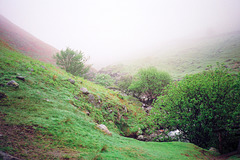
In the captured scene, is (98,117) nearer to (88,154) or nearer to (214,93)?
(88,154)

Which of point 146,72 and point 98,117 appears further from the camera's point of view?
point 146,72

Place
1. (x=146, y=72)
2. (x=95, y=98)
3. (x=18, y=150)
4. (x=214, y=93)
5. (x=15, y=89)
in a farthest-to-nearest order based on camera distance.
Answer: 1. (x=146, y=72)
2. (x=95, y=98)
3. (x=214, y=93)
4. (x=15, y=89)
5. (x=18, y=150)

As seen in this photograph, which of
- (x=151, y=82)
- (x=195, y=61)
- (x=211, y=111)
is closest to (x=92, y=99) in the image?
(x=211, y=111)

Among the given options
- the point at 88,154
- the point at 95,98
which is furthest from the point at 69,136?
the point at 95,98

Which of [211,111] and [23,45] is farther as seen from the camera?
[23,45]

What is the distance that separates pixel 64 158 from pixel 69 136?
181 centimetres

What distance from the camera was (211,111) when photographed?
1280 cm

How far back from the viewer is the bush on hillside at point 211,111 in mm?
12836

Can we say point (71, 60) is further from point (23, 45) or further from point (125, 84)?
point (23, 45)

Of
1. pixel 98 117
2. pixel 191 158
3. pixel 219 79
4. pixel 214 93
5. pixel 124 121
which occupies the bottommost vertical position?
pixel 124 121

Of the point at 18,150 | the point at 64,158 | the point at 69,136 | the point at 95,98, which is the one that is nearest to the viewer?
the point at 18,150

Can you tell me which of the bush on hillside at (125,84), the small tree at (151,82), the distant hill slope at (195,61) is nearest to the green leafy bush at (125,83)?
the bush on hillside at (125,84)

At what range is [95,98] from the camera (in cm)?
1692

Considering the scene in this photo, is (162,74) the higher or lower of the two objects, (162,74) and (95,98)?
the higher
